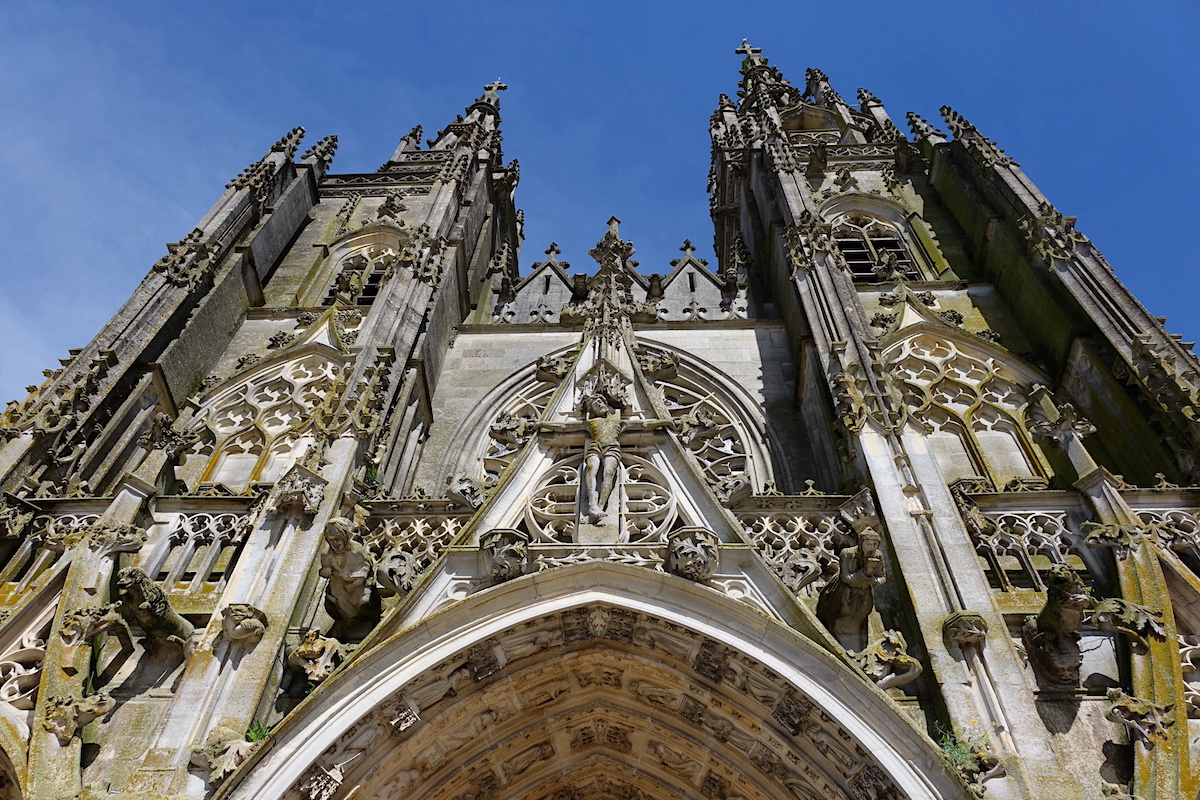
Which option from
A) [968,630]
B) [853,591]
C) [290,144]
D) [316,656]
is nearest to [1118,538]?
[968,630]

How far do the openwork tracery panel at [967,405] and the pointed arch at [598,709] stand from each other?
5.17 meters

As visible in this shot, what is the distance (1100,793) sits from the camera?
19.5 feet

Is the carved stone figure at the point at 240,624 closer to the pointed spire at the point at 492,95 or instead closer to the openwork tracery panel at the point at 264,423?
the openwork tracery panel at the point at 264,423

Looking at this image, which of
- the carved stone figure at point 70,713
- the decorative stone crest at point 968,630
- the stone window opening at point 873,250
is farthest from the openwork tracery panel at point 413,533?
the stone window opening at point 873,250

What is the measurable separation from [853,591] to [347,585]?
160 inches

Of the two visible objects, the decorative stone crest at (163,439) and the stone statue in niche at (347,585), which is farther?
the decorative stone crest at (163,439)

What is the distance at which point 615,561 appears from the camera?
23.5 ft

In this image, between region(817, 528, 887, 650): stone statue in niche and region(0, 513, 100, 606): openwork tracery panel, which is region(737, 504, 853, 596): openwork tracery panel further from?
region(0, 513, 100, 606): openwork tracery panel

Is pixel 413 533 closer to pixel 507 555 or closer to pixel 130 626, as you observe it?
pixel 507 555

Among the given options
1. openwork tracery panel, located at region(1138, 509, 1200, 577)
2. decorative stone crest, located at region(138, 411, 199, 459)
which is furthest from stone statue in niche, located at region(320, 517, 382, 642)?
openwork tracery panel, located at region(1138, 509, 1200, 577)

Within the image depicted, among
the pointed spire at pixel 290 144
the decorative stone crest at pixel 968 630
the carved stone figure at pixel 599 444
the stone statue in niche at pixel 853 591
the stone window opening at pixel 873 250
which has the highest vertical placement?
the pointed spire at pixel 290 144

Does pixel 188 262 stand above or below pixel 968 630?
above

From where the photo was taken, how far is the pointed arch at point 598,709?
6.01 meters

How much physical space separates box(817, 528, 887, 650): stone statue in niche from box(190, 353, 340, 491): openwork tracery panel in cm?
625
